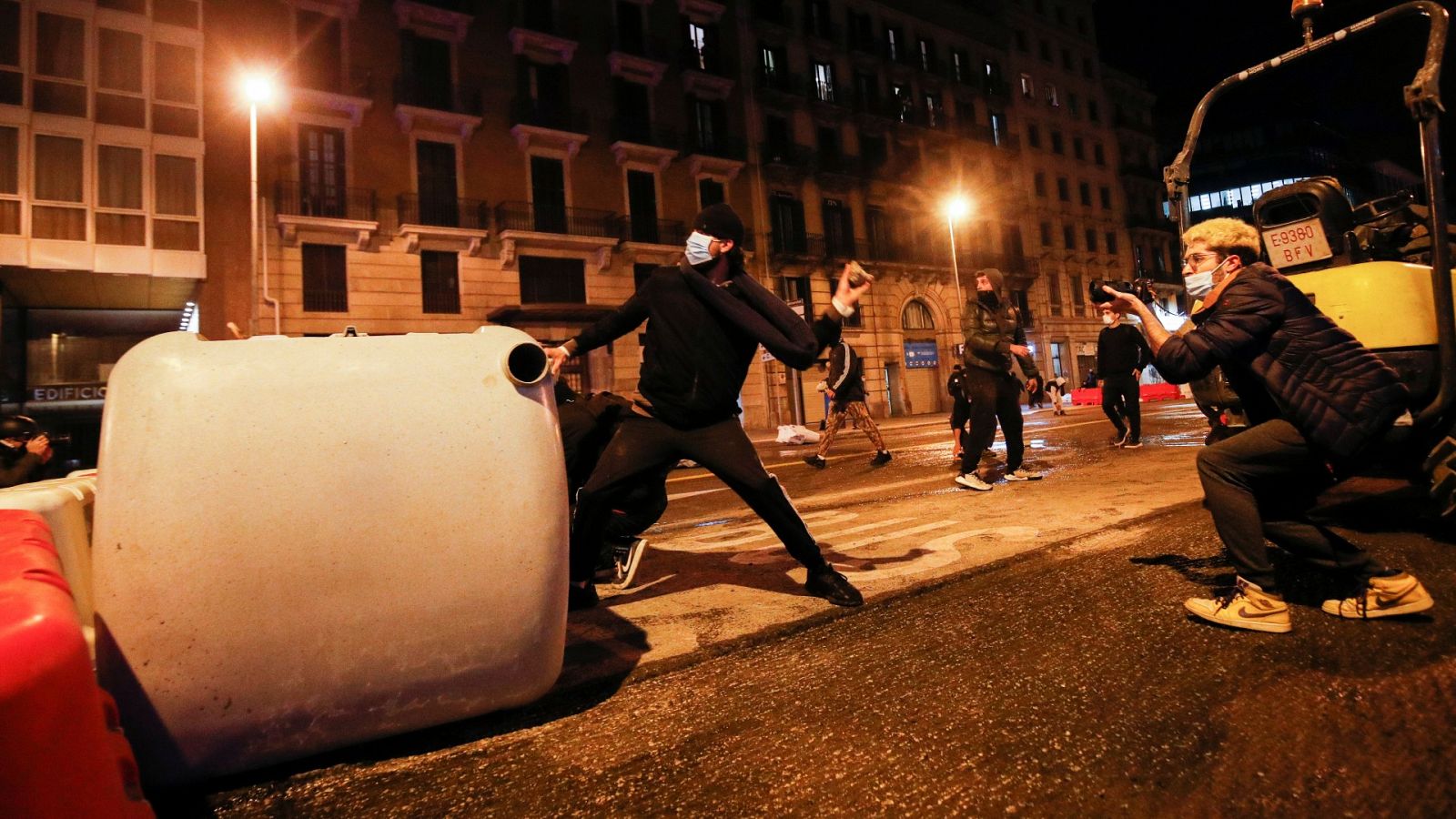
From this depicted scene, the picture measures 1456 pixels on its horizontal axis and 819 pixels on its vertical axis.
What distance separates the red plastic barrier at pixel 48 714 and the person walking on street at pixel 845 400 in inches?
292

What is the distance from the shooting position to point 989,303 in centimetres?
592

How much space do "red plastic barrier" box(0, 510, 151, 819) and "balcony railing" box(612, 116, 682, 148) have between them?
2455cm

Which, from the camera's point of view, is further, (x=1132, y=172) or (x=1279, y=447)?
(x=1132, y=172)

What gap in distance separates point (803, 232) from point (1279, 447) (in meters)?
27.1

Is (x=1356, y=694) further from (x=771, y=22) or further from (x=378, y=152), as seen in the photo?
(x=771, y=22)

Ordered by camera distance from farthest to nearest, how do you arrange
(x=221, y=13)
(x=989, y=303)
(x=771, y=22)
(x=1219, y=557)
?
1. (x=771, y=22)
2. (x=221, y=13)
3. (x=989, y=303)
4. (x=1219, y=557)

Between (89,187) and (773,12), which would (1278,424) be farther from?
(773,12)

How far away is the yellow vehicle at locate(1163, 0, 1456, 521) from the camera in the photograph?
9.45 feet

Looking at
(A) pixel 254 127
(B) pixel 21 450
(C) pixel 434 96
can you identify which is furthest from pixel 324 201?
(B) pixel 21 450

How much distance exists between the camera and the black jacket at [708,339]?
8.40ft

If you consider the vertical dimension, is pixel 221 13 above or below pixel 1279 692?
above

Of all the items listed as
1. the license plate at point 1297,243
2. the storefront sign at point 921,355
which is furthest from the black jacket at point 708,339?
the storefront sign at point 921,355

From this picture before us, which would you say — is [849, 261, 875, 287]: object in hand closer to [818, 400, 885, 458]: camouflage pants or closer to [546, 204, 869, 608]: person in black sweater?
[546, 204, 869, 608]: person in black sweater

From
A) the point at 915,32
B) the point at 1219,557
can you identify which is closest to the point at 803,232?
the point at 915,32
